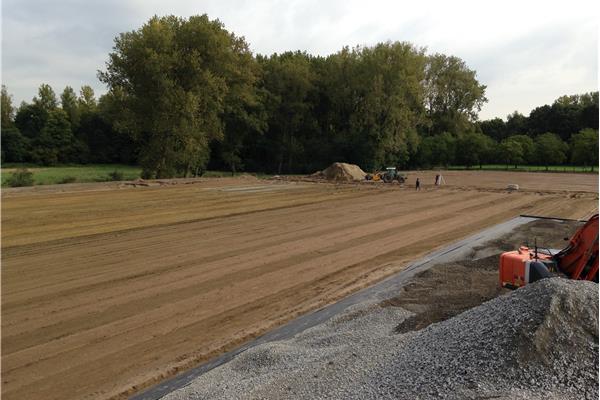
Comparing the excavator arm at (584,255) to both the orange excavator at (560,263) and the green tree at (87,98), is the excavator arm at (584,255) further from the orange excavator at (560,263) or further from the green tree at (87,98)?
the green tree at (87,98)

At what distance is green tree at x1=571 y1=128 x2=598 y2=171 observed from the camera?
50656 mm

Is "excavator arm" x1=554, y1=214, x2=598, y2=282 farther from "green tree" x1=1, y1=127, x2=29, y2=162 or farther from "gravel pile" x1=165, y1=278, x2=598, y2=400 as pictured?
"green tree" x1=1, y1=127, x2=29, y2=162

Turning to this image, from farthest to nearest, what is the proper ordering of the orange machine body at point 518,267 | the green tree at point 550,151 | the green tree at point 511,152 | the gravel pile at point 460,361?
the green tree at point 511,152 < the green tree at point 550,151 < the orange machine body at point 518,267 < the gravel pile at point 460,361

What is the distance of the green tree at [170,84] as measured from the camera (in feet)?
119

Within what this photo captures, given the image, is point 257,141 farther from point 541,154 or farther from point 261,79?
point 541,154

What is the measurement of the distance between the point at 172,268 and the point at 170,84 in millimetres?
28487

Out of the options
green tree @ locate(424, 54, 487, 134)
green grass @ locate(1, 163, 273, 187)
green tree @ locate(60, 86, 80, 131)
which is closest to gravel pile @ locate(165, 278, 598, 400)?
green grass @ locate(1, 163, 273, 187)

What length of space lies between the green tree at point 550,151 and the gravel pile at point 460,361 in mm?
56063

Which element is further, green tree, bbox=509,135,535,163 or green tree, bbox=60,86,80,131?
green tree, bbox=60,86,80,131

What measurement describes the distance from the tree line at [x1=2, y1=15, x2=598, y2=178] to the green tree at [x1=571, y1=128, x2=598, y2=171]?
0.13m

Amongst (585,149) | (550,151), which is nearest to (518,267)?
(585,149)

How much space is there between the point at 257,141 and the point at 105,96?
20625mm

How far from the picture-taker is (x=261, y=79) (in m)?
51.1

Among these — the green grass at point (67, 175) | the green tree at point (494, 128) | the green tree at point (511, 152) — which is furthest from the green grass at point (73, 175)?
the green tree at point (494, 128)
